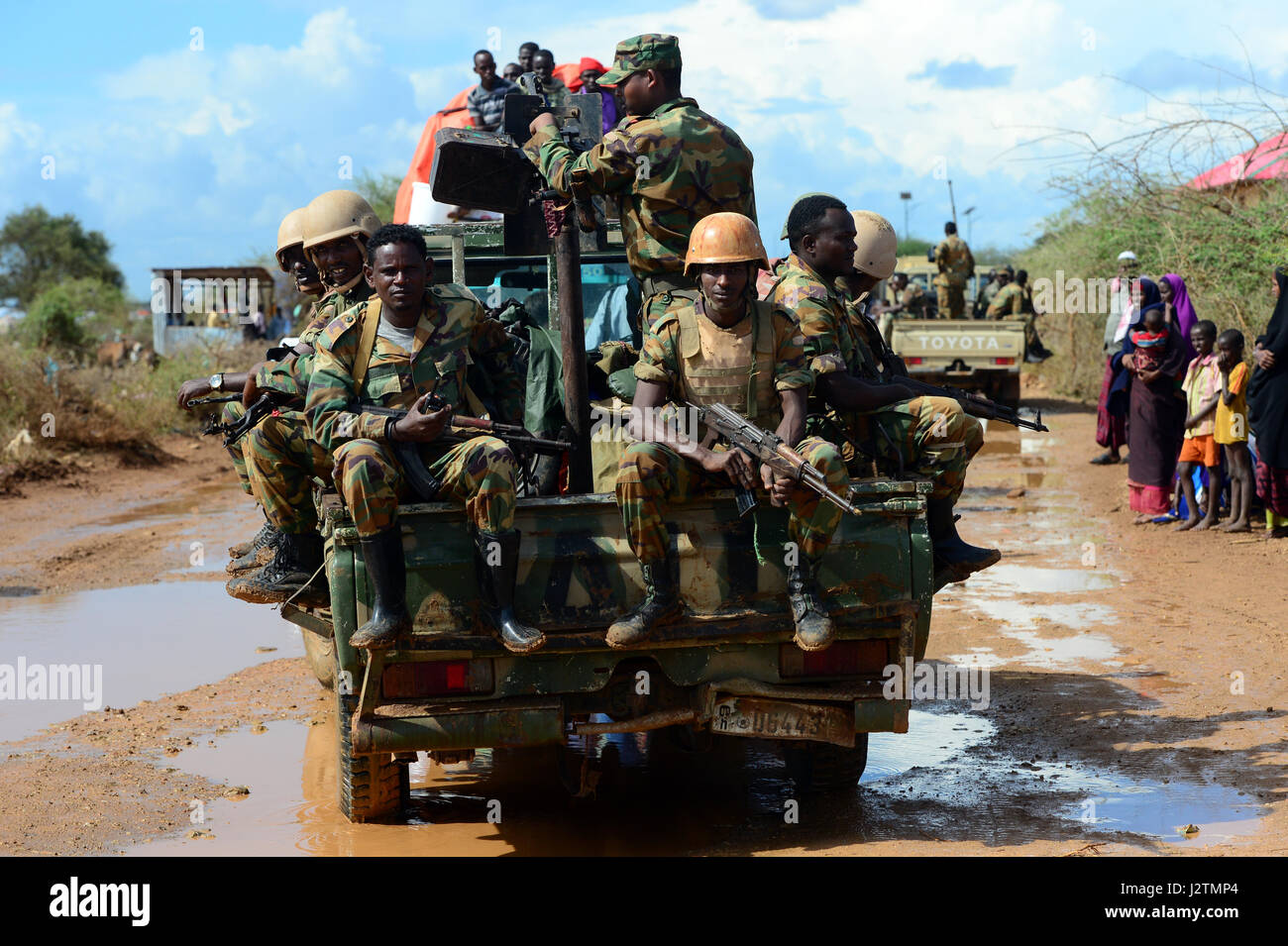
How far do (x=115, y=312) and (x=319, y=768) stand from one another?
39.5m

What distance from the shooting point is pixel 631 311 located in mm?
7129

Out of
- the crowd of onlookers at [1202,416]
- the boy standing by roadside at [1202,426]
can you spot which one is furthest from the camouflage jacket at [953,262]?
the boy standing by roadside at [1202,426]

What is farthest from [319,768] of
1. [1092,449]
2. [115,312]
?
[115,312]

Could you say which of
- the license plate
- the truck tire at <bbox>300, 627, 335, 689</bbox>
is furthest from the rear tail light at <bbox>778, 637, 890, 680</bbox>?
the truck tire at <bbox>300, 627, 335, 689</bbox>

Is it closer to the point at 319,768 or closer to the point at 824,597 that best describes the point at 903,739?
the point at 824,597

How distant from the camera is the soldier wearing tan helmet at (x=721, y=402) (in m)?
4.69

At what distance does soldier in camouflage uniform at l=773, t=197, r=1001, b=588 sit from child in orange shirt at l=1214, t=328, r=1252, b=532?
5.72 meters

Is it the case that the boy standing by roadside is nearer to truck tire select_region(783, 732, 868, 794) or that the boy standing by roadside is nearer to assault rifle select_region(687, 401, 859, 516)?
truck tire select_region(783, 732, 868, 794)

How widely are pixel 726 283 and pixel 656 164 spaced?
0.97m

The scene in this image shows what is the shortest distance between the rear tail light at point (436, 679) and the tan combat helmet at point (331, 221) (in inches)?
77.8

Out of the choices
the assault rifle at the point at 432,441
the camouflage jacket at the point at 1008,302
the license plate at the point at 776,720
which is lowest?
the license plate at the point at 776,720

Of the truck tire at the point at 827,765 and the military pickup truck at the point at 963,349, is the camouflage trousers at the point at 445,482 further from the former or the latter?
the military pickup truck at the point at 963,349

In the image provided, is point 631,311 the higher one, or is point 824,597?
point 631,311

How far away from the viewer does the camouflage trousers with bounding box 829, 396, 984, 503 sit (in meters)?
5.44
